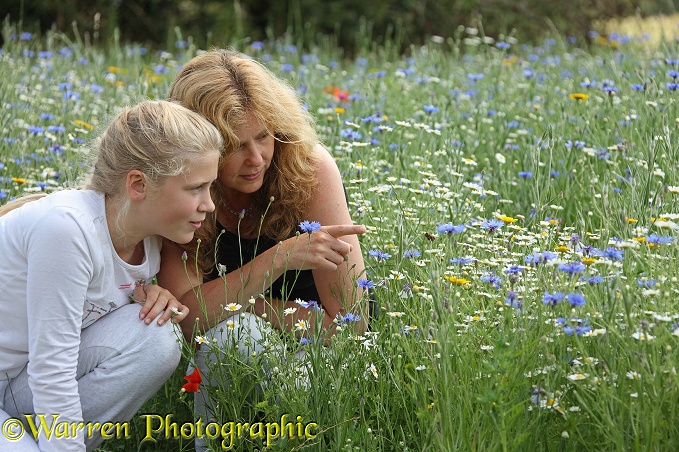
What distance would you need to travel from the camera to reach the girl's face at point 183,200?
7.86 ft

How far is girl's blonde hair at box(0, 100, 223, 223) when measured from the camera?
7.79ft

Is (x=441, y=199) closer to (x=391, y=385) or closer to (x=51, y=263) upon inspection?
(x=391, y=385)

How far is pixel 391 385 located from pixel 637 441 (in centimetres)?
73

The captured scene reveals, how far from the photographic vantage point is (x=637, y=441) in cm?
189

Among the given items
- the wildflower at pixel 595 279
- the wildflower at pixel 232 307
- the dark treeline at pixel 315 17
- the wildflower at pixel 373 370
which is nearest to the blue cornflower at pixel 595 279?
the wildflower at pixel 595 279

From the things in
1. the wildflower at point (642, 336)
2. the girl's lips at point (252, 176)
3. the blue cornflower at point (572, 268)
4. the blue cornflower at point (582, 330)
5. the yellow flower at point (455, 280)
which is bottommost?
the yellow flower at point (455, 280)

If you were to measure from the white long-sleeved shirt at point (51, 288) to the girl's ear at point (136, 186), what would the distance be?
102 millimetres

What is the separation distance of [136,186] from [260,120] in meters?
0.42

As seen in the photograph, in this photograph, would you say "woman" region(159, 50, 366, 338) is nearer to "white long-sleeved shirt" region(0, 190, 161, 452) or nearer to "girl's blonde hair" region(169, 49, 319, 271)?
"girl's blonde hair" region(169, 49, 319, 271)

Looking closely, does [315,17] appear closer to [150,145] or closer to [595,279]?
[150,145]

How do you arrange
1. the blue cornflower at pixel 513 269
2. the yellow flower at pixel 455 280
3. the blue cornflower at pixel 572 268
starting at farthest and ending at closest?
the yellow flower at pixel 455 280
the blue cornflower at pixel 513 269
the blue cornflower at pixel 572 268

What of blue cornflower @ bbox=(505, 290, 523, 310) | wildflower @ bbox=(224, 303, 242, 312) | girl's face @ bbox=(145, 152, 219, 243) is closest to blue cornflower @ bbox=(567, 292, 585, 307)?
blue cornflower @ bbox=(505, 290, 523, 310)

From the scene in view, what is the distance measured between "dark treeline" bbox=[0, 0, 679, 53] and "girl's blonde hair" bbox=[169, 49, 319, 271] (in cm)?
530

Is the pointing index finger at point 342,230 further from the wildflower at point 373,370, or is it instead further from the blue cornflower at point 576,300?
the blue cornflower at point 576,300
